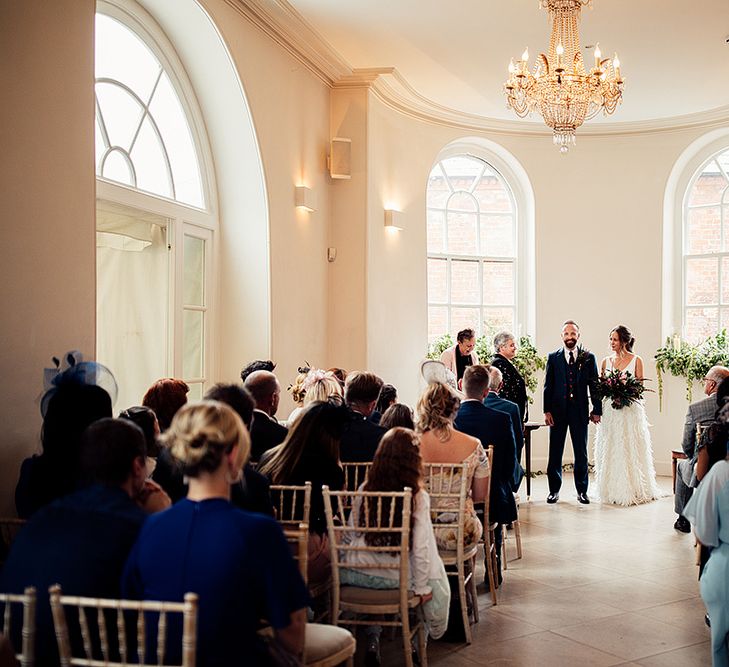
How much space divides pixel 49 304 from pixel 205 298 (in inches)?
102

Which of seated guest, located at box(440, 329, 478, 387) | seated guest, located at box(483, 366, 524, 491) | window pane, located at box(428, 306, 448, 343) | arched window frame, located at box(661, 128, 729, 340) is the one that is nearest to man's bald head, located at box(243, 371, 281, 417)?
seated guest, located at box(483, 366, 524, 491)

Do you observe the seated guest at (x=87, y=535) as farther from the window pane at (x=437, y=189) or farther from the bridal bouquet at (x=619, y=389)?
the window pane at (x=437, y=189)

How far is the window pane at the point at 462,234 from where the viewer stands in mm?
10242

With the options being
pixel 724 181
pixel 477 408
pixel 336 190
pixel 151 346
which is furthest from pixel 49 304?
pixel 724 181

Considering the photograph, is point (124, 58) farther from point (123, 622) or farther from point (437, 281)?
point (437, 281)

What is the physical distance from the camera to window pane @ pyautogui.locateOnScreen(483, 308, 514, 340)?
10383 millimetres

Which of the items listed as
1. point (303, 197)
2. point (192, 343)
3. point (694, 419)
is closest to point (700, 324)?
point (694, 419)

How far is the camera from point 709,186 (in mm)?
10172

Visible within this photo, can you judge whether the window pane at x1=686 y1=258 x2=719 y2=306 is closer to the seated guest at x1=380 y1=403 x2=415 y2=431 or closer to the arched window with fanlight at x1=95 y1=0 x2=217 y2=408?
the arched window with fanlight at x1=95 y1=0 x2=217 y2=408

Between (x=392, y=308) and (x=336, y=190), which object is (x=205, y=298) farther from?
(x=392, y=308)

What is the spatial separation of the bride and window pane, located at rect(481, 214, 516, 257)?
293cm

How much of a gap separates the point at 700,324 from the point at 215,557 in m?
9.08

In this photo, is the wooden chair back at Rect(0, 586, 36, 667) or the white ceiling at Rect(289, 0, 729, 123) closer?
the wooden chair back at Rect(0, 586, 36, 667)

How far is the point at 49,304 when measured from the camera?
396 cm
